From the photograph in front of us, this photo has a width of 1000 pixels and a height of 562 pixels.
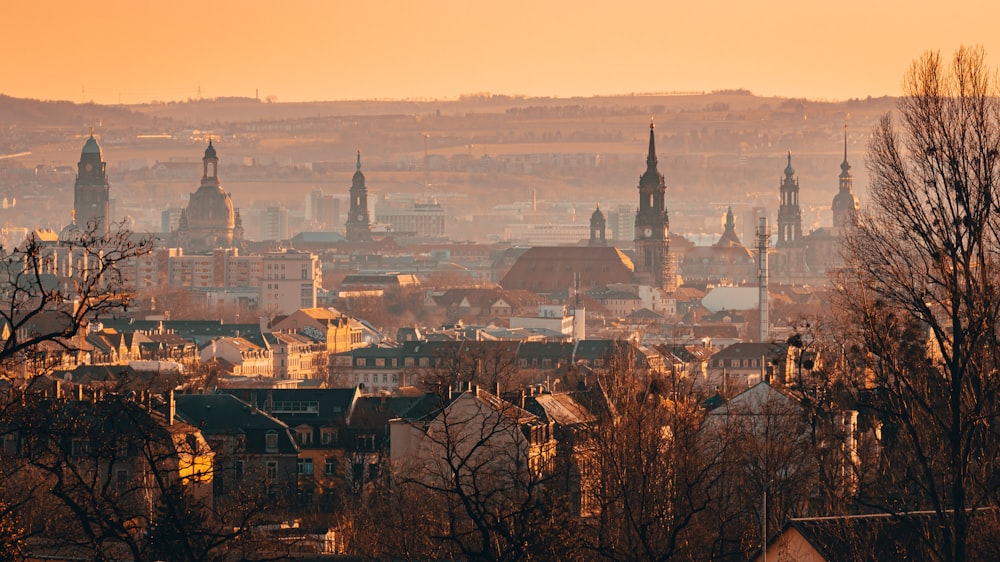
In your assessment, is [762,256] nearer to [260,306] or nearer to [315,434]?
[260,306]

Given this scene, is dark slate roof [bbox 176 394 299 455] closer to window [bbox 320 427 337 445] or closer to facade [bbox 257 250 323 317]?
window [bbox 320 427 337 445]

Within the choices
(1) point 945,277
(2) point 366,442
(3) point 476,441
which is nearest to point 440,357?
(2) point 366,442

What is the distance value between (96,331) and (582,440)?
209ft

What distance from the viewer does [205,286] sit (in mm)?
196875

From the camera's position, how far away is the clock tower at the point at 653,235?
628 feet

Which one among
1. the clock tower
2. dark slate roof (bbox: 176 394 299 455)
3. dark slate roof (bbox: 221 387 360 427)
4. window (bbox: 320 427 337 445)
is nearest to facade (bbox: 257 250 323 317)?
the clock tower

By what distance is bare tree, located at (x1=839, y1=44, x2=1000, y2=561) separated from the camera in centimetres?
2442

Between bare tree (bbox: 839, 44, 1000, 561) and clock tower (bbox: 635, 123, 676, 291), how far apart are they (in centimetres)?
16455

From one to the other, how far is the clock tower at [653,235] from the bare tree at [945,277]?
16455 cm

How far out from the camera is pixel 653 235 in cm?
19500

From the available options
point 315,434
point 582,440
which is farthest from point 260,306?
point 582,440

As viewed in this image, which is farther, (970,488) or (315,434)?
(315,434)

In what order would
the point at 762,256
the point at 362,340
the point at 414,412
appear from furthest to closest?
the point at 762,256, the point at 362,340, the point at 414,412

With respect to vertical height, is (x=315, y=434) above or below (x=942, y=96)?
below
